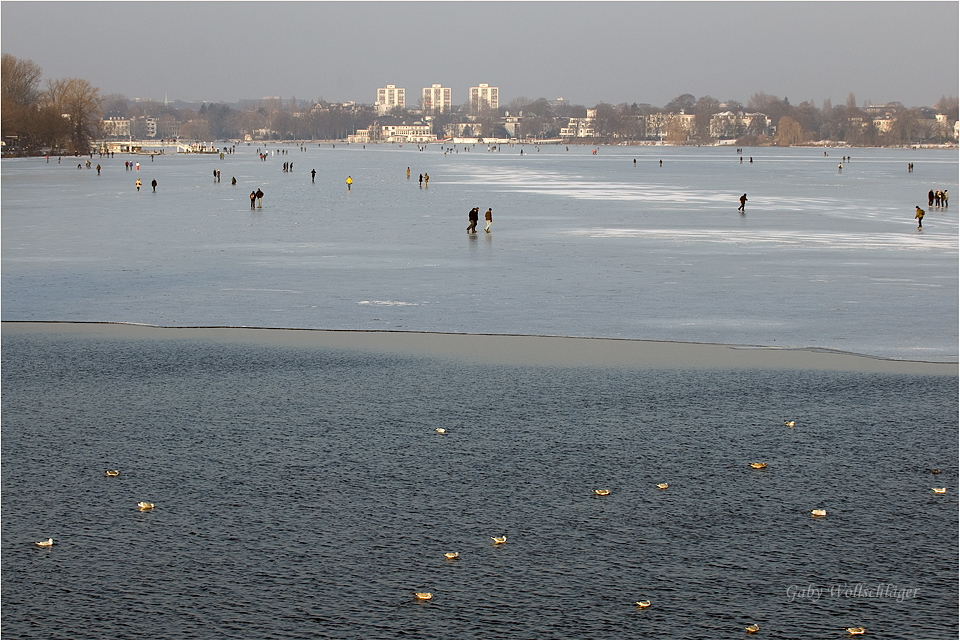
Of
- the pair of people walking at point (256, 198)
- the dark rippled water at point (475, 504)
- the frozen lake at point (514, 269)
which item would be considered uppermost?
the pair of people walking at point (256, 198)

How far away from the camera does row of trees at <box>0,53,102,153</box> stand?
15700 centimetres

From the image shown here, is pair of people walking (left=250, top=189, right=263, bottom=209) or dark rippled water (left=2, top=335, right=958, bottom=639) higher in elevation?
pair of people walking (left=250, top=189, right=263, bottom=209)

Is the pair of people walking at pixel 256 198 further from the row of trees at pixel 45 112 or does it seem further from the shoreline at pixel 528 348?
the row of trees at pixel 45 112

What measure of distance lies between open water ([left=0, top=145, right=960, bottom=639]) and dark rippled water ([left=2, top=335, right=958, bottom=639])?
0.03 meters

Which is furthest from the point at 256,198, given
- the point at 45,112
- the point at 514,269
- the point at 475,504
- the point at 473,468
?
the point at 45,112

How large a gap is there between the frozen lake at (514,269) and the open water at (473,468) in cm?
20

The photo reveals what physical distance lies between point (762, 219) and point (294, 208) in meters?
21.6

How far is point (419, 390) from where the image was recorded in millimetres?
14109

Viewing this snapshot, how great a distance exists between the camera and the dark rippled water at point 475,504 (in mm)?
7434

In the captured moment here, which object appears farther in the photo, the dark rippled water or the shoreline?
the shoreline

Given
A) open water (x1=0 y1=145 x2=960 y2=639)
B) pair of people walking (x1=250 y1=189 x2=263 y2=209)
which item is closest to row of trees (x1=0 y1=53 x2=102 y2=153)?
pair of people walking (x1=250 y1=189 x2=263 y2=209)

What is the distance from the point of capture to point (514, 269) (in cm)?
2766

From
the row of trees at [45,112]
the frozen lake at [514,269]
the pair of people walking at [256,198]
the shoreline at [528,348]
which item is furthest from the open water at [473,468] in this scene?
the row of trees at [45,112]

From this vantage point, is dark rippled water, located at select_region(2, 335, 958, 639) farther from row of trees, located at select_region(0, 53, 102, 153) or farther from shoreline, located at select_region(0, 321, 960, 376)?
row of trees, located at select_region(0, 53, 102, 153)
